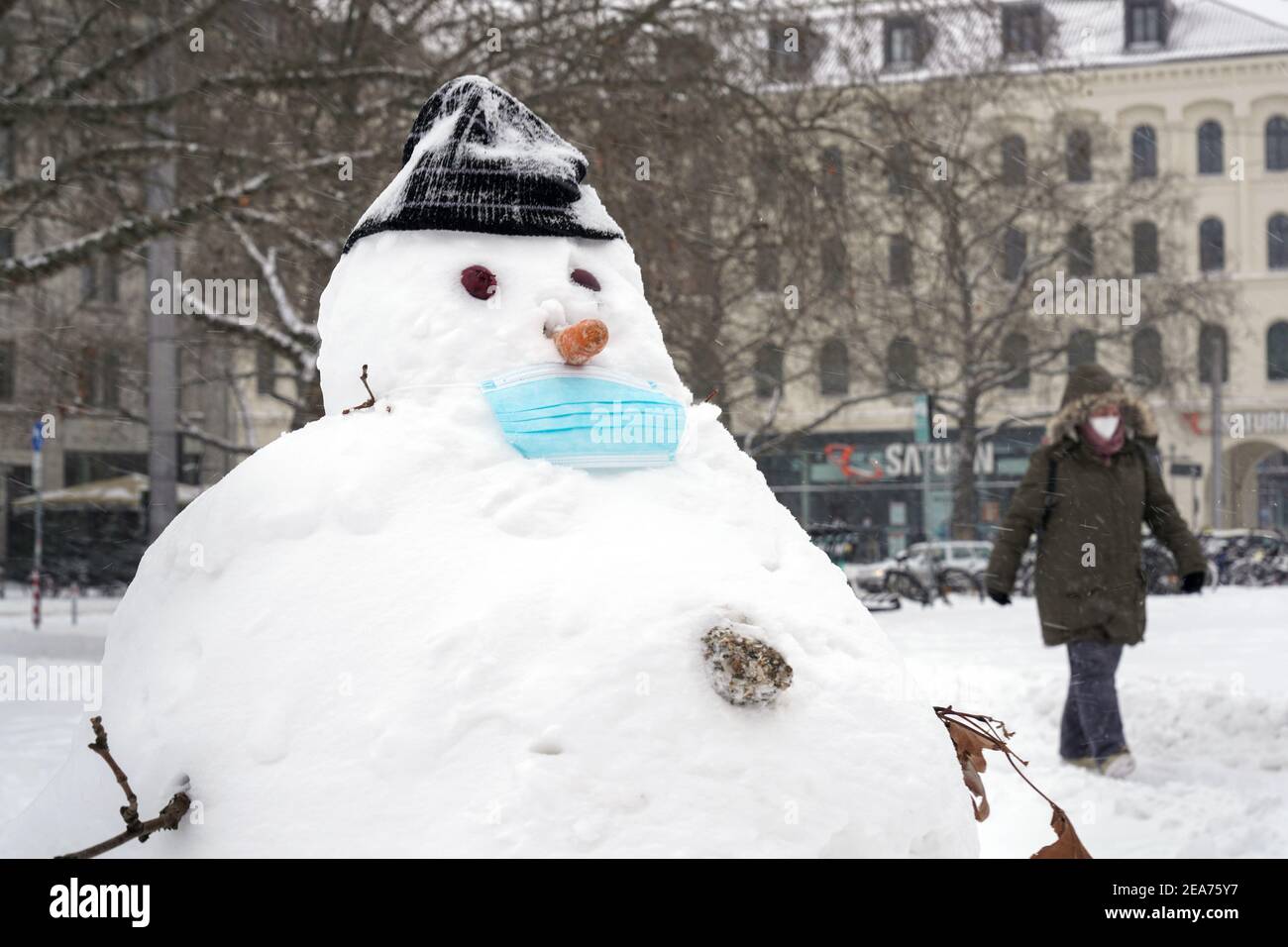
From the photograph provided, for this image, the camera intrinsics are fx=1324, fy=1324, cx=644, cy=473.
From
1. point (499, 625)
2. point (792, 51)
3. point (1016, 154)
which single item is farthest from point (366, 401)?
point (1016, 154)

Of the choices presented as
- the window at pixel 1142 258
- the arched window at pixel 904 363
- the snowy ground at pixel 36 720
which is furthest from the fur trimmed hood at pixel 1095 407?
the arched window at pixel 904 363

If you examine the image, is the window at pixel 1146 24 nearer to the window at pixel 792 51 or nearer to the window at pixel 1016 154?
the window at pixel 1016 154

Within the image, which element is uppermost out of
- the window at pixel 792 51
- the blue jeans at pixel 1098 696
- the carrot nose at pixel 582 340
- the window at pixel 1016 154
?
the window at pixel 1016 154

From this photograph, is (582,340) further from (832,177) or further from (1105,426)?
(832,177)

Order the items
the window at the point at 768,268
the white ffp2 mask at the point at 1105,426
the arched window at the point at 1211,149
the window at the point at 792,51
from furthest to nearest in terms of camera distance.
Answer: the arched window at the point at 1211,149
the window at the point at 768,268
the window at the point at 792,51
the white ffp2 mask at the point at 1105,426

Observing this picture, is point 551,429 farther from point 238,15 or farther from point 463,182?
point 238,15

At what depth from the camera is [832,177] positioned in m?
9.95

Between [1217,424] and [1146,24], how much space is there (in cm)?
1331

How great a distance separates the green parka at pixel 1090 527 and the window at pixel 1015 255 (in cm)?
1815

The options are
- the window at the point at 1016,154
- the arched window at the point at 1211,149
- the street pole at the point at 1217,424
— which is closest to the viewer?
the window at the point at 1016,154

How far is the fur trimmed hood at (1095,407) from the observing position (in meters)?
5.77

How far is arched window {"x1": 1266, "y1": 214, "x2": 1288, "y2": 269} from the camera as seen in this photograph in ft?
107

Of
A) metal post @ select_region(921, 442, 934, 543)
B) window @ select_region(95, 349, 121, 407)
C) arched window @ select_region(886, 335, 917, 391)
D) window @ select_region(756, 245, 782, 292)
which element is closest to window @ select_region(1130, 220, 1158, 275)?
arched window @ select_region(886, 335, 917, 391)

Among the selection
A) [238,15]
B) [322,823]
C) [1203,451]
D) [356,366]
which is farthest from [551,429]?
[1203,451]
